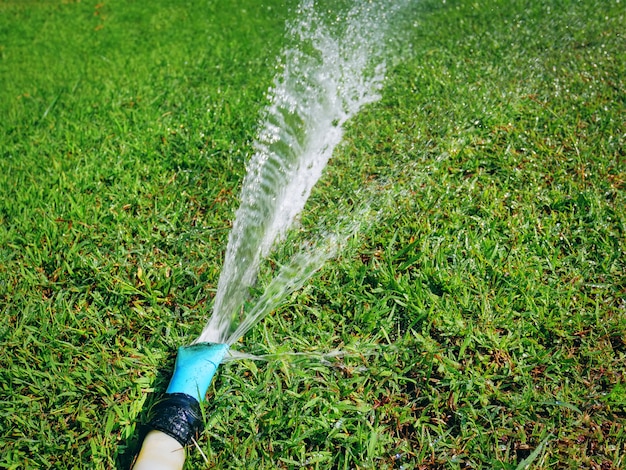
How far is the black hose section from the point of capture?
1.46 meters

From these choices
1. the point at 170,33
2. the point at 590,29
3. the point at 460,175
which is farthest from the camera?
the point at 170,33

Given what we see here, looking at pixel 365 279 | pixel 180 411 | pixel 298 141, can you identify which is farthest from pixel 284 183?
pixel 180 411

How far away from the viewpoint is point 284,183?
280 centimetres

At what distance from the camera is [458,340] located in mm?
1786

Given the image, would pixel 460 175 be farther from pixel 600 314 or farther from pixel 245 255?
pixel 245 255

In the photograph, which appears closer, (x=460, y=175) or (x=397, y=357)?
(x=397, y=357)

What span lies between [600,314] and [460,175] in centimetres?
97

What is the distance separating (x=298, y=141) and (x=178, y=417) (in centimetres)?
213

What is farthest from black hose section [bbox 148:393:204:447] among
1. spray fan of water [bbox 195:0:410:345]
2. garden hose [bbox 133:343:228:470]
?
spray fan of water [bbox 195:0:410:345]

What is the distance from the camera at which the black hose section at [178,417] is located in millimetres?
1459

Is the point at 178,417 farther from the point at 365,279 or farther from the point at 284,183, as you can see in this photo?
the point at 284,183

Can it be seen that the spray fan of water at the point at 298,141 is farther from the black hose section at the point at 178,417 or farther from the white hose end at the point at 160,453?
the white hose end at the point at 160,453

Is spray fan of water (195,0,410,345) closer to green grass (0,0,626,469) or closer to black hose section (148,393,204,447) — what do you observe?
green grass (0,0,626,469)

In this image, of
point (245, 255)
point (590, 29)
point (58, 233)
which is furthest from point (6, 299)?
point (590, 29)
